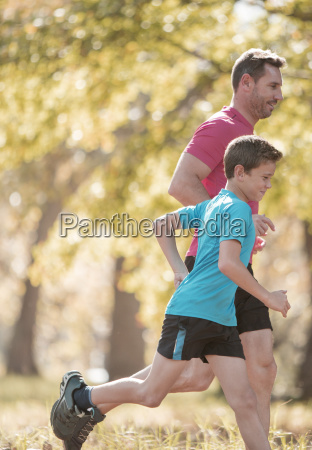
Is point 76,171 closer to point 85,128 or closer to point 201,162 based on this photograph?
point 85,128

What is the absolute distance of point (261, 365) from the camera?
3867 millimetres

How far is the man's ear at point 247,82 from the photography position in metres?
4.12

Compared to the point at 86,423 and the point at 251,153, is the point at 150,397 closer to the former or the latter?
the point at 86,423

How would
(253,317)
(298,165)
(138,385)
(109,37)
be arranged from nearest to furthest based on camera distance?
(138,385)
(253,317)
(109,37)
(298,165)

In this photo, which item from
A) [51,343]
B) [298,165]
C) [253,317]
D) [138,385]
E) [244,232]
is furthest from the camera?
[51,343]

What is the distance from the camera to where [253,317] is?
3895mm

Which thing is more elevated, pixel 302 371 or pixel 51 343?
pixel 302 371

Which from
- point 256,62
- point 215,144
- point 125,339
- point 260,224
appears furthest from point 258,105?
point 125,339

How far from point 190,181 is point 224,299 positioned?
2.67 ft

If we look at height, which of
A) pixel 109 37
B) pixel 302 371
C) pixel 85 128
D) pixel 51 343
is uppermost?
pixel 109 37

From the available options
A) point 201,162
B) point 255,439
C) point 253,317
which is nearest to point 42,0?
point 201,162

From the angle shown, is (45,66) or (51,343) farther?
(51,343)

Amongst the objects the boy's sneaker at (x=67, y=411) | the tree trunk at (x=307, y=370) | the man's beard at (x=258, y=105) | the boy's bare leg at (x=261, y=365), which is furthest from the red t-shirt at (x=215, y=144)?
the tree trunk at (x=307, y=370)

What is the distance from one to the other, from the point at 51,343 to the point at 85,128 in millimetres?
36420
